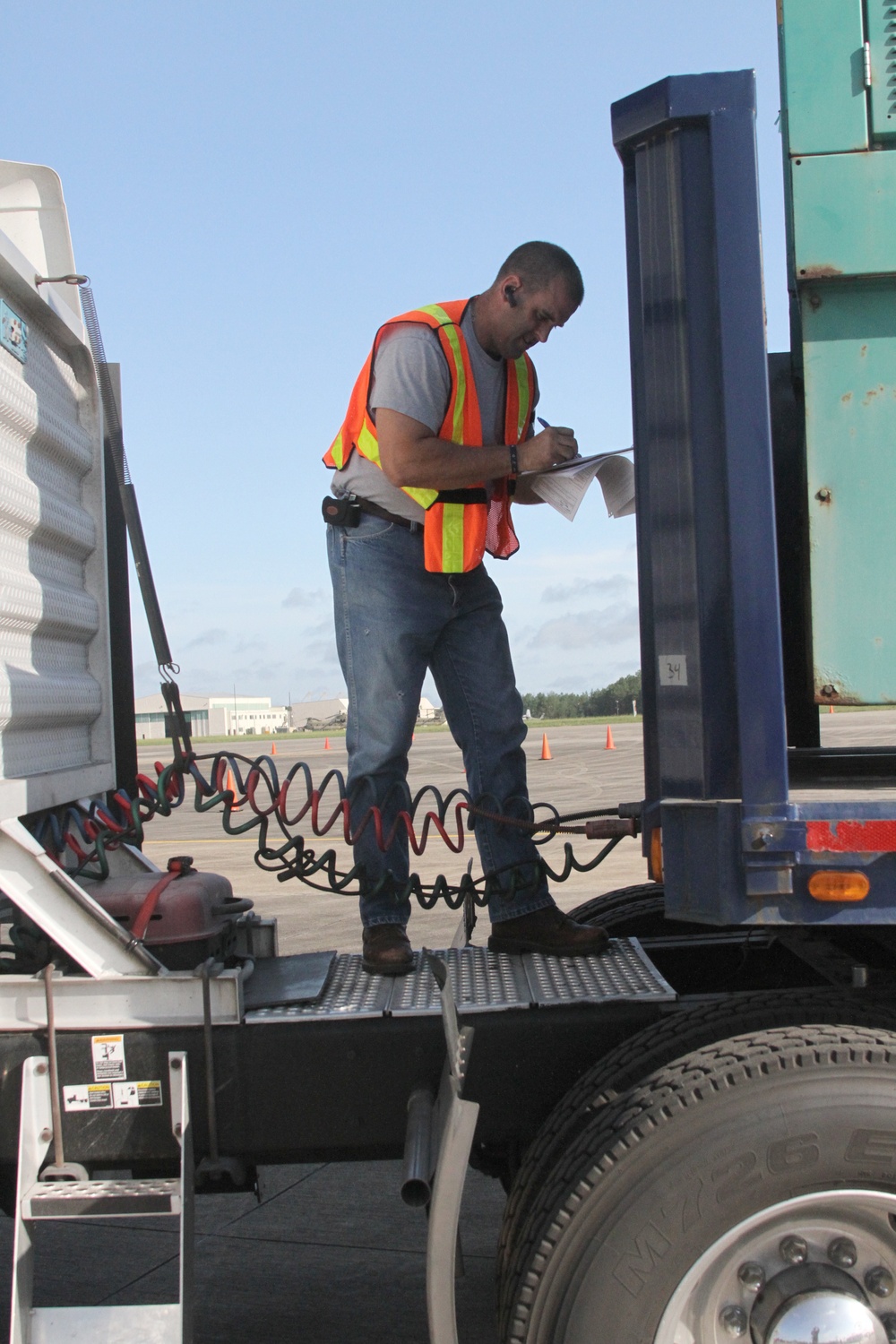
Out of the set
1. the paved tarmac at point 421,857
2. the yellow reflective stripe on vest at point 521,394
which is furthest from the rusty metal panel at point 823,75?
the paved tarmac at point 421,857

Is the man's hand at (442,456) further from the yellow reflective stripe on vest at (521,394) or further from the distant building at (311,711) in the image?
the distant building at (311,711)

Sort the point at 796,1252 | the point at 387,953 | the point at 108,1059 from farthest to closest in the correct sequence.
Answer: the point at 387,953 < the point at 108,1059 < the point at 796,1252

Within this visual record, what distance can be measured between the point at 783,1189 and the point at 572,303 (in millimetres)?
2079

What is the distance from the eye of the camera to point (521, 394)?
10.5 ft

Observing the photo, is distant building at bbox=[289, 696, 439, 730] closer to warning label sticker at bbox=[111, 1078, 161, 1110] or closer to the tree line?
the tree line

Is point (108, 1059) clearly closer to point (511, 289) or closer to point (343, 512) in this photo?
point (343, 512)

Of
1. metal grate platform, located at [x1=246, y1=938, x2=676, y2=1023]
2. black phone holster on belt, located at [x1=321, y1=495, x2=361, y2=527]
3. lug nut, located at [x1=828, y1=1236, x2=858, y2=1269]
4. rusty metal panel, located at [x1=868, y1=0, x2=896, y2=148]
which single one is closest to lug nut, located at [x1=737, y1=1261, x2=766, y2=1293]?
lug nut, located at [x1=828, y1=1236, x2=858, y2=1269]

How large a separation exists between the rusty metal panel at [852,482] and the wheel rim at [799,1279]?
3.01 feet

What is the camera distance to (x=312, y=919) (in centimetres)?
778

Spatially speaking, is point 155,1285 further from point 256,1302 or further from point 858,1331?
point 858,1331

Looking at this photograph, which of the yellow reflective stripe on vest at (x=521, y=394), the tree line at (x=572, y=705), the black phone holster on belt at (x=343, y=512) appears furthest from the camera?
the tree line at (x=572, y=705)

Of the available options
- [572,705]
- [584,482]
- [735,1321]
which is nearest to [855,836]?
[735,1321]

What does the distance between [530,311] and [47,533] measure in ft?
4.30

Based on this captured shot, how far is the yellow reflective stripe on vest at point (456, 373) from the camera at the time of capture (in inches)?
117
